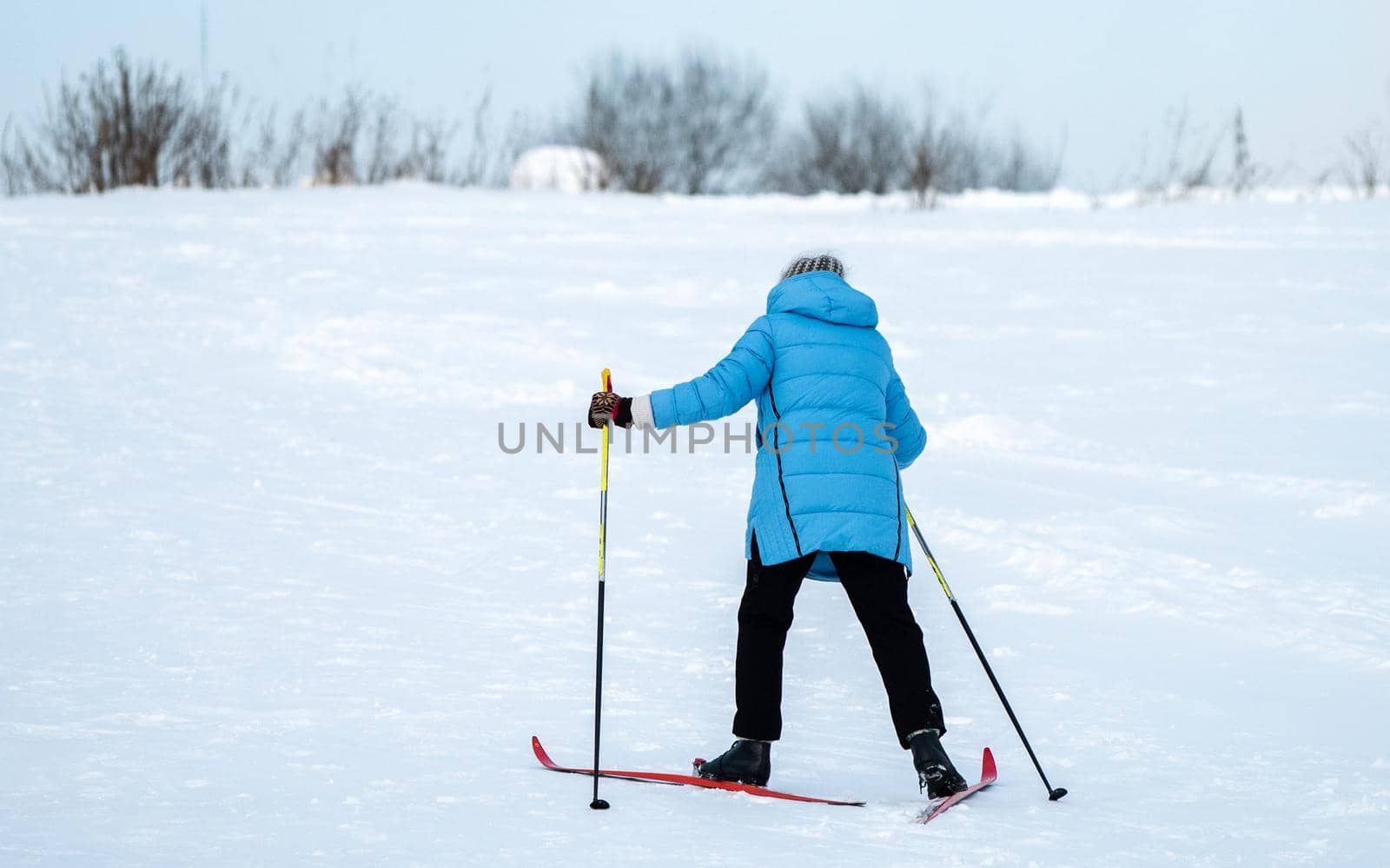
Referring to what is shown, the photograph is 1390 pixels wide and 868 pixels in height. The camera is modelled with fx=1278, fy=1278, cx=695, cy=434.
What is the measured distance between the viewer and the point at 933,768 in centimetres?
297

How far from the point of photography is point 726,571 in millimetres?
4977

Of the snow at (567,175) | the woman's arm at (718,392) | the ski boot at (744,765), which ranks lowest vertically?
the ski boot at (744,765)

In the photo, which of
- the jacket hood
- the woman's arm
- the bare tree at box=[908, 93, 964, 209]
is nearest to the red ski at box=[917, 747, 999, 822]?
the woman's arm

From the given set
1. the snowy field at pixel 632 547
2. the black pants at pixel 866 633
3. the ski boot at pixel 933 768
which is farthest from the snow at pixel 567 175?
the ski boot at pixel 933 768

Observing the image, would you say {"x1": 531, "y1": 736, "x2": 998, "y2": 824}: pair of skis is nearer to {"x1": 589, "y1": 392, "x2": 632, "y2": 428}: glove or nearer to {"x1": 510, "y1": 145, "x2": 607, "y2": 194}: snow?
{"x1": 589, "y1": 392, "x2": 632, "y2": 428}: glove

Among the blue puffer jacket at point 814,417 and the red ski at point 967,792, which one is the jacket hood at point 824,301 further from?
the red ski at point 967,792

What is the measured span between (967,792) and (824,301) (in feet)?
4.01

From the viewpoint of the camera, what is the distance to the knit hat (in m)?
3.29

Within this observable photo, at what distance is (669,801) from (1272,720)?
192 cm

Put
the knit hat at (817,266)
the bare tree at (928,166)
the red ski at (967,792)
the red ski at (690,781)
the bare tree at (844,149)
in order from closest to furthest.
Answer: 1. the red ski at (967,792)
2. the red ski at (690,781)
3. the knit hat at (817,266)
4. the bare tree at (928,166)
5. the bare tree at (844,149)

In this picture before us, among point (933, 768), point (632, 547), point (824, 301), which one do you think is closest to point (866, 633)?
point (933, 768)

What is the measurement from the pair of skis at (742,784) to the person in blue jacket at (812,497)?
0.11ft

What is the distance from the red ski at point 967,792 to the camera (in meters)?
2.88

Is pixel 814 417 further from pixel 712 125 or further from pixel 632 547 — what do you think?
pixel 712 125
